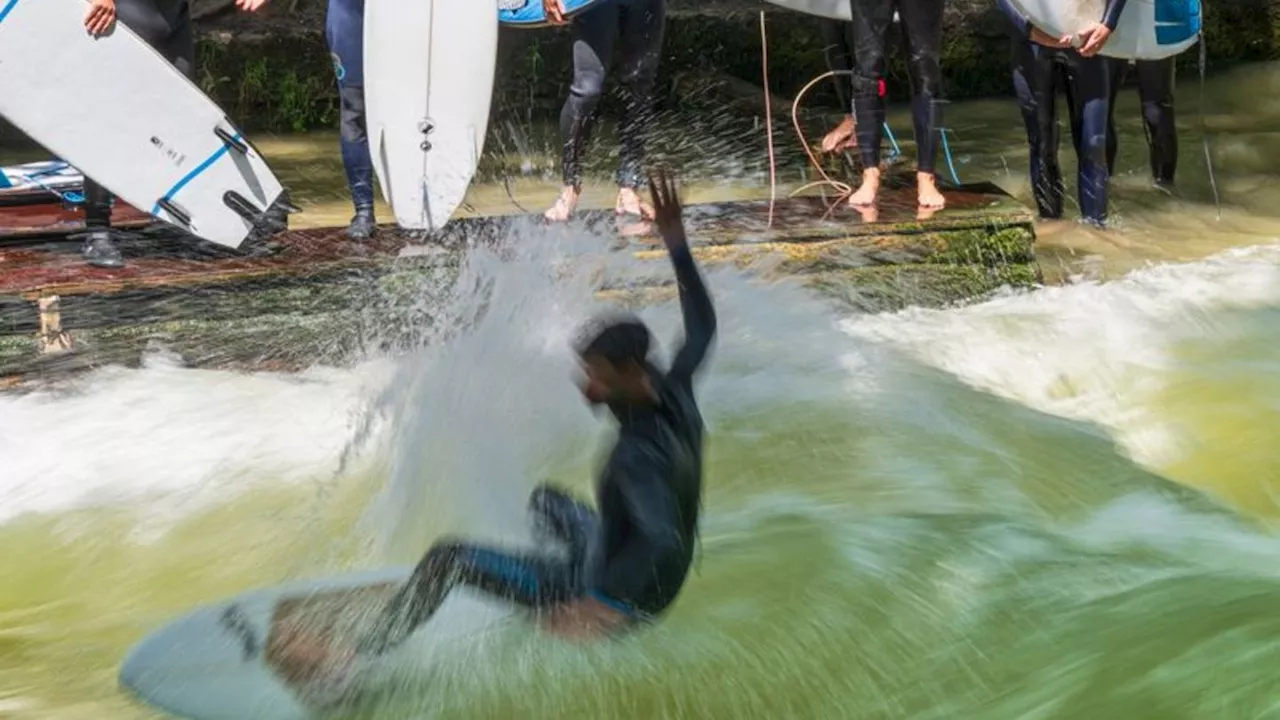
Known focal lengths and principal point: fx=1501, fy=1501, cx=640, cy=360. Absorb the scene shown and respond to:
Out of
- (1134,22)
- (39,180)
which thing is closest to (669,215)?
(1134,22)

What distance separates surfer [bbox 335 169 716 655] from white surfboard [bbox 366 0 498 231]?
112 inches

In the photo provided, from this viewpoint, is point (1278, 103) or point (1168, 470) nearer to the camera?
point (1168, 470)

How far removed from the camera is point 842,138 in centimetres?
716

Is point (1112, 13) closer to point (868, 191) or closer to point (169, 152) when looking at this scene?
point (868, 191)

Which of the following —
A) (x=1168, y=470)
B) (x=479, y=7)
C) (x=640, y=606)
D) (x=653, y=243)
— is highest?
(x=479, y=7)

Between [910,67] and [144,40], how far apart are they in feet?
9.93

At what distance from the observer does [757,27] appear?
10586 millimetres

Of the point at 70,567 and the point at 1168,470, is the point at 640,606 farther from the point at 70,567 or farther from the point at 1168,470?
the point at 1168,470

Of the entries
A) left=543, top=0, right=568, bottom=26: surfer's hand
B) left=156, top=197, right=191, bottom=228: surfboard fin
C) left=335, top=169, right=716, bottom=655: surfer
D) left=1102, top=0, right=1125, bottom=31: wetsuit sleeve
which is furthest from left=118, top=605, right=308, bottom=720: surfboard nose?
left=1102, top=0, right=1125, bottom=31: wetsuit sleeve

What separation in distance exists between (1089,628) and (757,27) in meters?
7.70

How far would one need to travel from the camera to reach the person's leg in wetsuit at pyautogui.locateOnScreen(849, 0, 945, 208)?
608cm

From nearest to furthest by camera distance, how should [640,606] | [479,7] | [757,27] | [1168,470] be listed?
[640,606] → [1168,470] → [479,7] → [757,27]

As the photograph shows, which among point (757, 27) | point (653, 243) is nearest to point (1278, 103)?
point (757, 27)

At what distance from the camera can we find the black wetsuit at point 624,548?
3.28 meters
